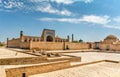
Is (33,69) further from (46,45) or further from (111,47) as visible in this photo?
(111,47)

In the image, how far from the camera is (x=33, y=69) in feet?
26.0

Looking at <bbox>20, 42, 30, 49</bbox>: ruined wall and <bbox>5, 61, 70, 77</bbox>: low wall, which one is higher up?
A: <bbox>20, 42, 30, 49</bbox>: ruined wall

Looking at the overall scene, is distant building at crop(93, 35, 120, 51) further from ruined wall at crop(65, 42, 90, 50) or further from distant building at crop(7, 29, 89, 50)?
distant building at crop(7, 29, 89, 50)

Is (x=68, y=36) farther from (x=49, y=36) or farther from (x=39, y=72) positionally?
(x=39, y=72)

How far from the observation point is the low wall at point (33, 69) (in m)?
6.98

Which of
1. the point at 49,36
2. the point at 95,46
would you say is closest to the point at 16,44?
the point at 49,36

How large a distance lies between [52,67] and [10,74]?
9.23ft

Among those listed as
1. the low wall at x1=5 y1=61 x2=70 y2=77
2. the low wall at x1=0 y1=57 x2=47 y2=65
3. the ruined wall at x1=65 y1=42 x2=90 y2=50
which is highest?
the ruined wall at x1=65 y1=42 x2=90 y2=50

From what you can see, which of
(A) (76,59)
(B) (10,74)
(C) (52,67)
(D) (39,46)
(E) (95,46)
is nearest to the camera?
(B) (10,74)

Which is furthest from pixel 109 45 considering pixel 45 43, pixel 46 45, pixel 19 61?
pixel 19 61

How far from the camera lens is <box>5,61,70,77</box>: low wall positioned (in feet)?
22.9

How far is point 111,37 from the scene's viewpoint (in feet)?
126

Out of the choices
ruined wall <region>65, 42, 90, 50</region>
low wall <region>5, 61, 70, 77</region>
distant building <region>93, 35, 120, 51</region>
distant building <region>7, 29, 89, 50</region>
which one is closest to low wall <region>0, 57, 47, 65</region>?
low wall <region>5, 61, 70, 77</region>

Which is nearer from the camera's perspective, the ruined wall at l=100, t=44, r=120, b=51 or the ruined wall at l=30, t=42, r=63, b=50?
the ruined wall at l=30, t=42, r=63, b=50
